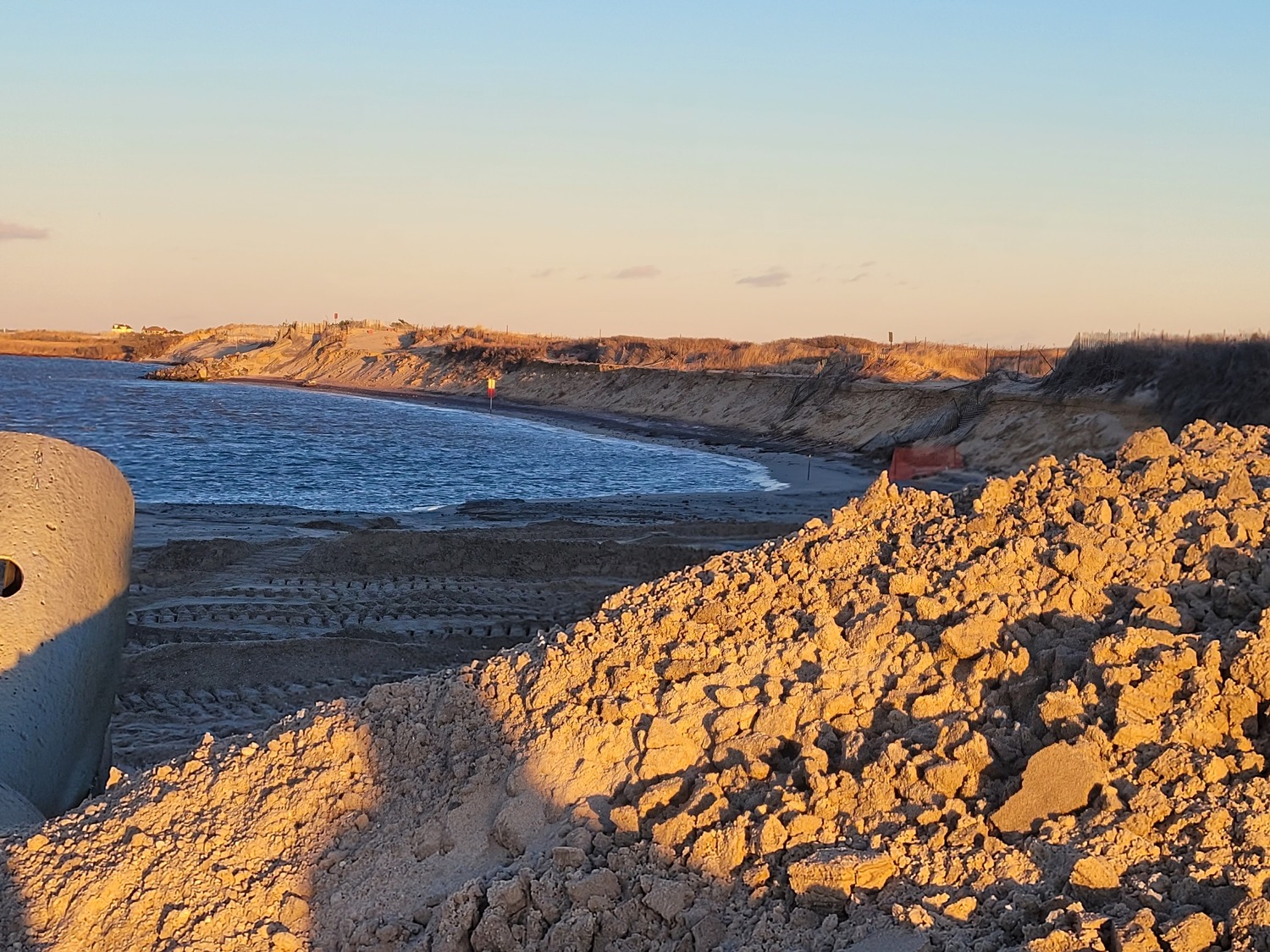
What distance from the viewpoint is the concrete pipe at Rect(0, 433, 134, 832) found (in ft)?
18.0

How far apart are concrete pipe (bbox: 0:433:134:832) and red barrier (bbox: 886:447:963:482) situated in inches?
732

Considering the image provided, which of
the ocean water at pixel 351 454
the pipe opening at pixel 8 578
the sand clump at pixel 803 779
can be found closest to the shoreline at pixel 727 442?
the ocean water at pixel 351 454

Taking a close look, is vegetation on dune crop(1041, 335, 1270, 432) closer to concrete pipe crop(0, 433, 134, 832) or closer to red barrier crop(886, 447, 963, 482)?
red barrier crop(886, 447, 963, 482)

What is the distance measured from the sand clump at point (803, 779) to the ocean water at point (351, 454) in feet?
50.3

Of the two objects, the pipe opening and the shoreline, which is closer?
the pipe opening

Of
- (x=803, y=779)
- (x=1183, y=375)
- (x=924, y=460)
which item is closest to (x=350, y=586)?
(x=803, y=779)

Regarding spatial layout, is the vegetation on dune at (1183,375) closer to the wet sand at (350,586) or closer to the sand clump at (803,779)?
the wet sand at (350,586)

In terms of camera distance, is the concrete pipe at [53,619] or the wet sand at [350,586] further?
the wet sand at [350,586]

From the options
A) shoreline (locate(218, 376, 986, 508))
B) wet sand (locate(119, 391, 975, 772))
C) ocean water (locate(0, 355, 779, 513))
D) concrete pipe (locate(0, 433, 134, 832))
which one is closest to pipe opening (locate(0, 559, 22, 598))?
concrete pipe (locate(0, 433, 134, 832))

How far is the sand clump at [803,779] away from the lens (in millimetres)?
3199

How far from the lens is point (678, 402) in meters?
43.8

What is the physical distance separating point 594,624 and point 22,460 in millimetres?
3036

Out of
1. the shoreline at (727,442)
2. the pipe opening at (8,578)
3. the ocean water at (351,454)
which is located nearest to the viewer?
the pipe opening at (8,578)

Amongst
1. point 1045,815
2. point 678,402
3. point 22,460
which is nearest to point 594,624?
point 1045,815
